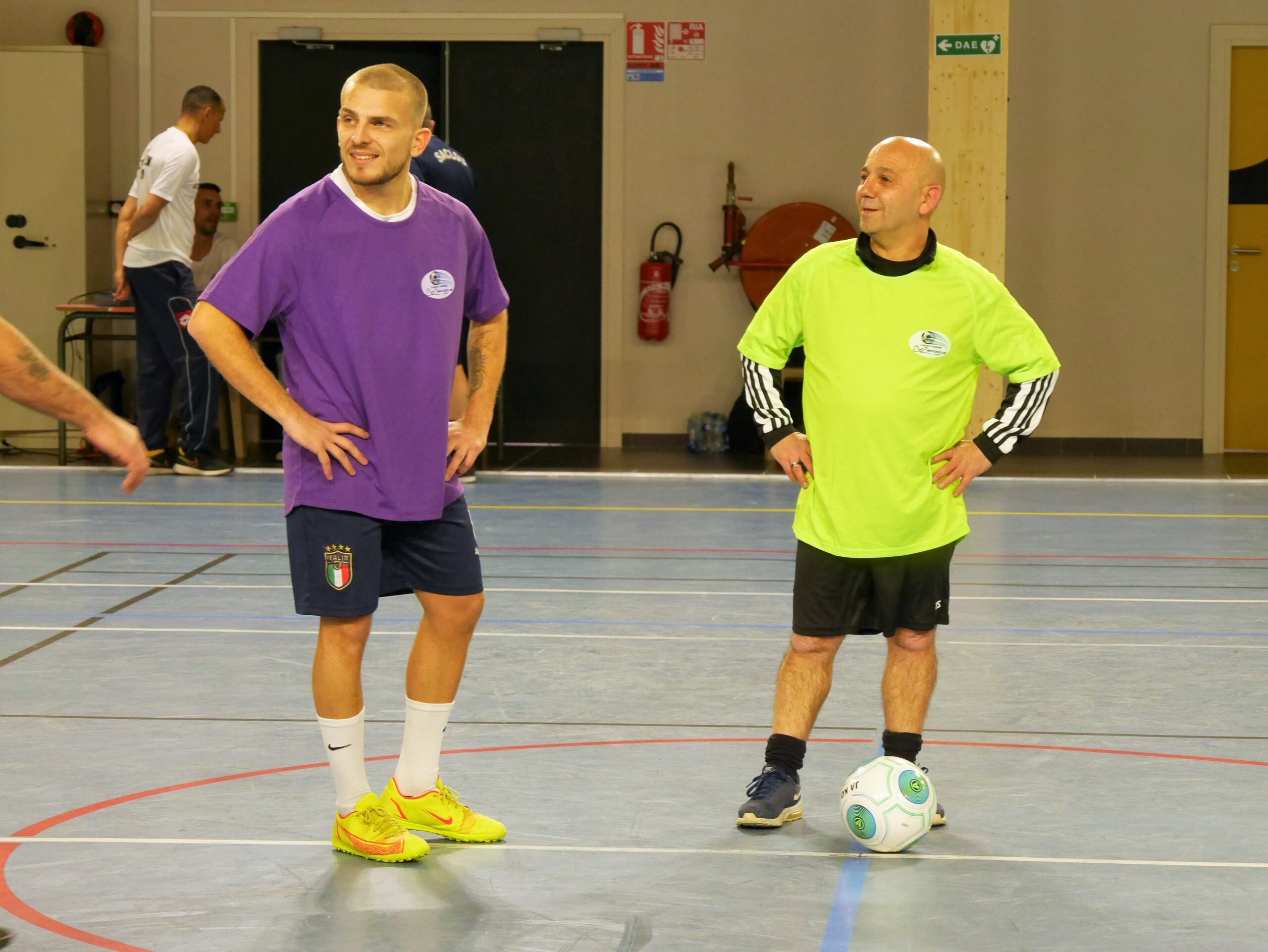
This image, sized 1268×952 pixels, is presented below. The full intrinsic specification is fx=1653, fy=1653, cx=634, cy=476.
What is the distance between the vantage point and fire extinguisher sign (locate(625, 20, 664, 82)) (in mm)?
12633

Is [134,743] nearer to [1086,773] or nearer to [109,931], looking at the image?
[109,931]

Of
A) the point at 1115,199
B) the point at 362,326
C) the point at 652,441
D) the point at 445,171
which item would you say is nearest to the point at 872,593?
the point at 362,326

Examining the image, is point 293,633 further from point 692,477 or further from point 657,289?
point 657,289

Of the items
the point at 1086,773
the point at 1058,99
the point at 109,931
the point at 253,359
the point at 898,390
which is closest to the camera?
the point at 109,931

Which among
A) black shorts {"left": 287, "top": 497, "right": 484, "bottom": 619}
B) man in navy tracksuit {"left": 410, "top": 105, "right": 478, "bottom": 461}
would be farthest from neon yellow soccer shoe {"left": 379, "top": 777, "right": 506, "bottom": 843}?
man in navy tracksuit {"left": 410, "top": 105, "right": 478, "bottom": 461}

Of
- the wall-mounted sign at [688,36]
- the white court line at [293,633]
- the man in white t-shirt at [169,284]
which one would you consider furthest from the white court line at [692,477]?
the white court line at [293,633]

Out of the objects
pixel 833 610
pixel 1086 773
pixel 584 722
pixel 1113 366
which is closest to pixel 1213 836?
pixel 1086 773

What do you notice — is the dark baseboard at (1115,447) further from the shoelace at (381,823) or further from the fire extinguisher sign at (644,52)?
the shoelace at (381,823)

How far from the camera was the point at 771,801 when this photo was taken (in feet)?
11.9

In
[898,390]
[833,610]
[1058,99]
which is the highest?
[1058,99]

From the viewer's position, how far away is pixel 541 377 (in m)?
13.2

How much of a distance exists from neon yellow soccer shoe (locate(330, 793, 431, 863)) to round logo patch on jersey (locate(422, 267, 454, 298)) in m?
1.05

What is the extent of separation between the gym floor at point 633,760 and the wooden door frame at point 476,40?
547 cm

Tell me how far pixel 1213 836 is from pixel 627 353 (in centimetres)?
963
